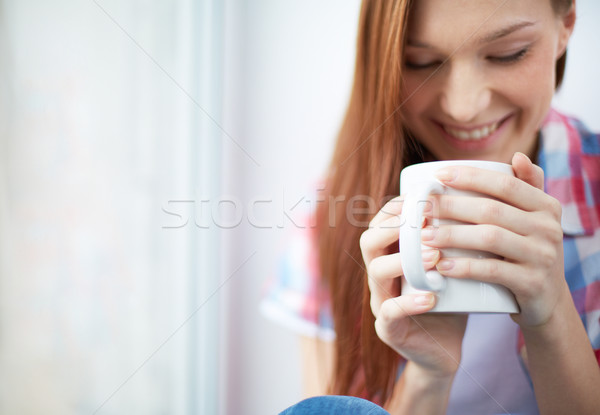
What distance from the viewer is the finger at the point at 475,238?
44 centimetres

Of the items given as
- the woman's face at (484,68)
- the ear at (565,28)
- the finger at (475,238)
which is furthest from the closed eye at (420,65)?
the finger at (475,238)

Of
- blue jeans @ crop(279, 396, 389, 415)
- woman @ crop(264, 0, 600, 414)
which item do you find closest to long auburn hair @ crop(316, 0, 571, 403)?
woman @ crop(264, 0, 600, 414)

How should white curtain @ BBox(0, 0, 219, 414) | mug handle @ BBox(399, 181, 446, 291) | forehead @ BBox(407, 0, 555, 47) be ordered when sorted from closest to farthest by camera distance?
mug handle @ BBox(399, 181, 446, 291) → forehead @ BBox(407, 0, 555, 47) → white curtain @ BBox(0, 0, 219, 414)

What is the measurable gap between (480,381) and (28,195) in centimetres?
74

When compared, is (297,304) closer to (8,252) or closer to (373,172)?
(373,172)

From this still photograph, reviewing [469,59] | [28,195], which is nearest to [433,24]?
[469,59]

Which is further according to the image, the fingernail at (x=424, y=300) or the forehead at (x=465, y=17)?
the forehead at (x=465, y=17)

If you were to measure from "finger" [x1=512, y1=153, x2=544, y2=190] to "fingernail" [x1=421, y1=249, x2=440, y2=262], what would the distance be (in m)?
0.12

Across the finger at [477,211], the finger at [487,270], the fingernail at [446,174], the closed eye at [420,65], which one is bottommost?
the finger at [487,270]

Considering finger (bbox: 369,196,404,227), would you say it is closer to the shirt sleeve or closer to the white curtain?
the shirt sleeve

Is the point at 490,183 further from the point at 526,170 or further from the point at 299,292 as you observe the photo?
the point at 299,292

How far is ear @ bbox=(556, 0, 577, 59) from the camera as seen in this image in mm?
625

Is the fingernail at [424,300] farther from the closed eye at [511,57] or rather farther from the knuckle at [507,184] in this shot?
the closed eye at [511,57]

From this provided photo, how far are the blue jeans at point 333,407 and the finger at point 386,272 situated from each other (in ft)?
0.42
